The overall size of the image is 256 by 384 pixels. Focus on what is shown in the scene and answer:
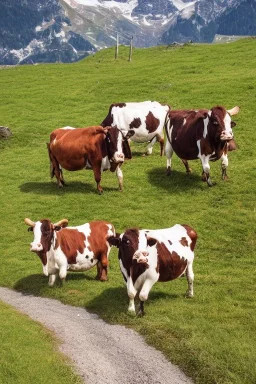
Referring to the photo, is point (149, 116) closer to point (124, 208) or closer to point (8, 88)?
point (124, 208)

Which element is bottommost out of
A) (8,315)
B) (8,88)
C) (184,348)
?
(8,88)

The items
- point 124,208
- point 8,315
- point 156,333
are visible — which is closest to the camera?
point 156,333

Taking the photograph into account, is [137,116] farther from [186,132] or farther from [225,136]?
[225,136]

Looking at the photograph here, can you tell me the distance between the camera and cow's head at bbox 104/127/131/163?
920 inches

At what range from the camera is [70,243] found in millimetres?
15922

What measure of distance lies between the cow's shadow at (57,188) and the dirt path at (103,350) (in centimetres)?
1119

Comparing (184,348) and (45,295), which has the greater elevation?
(184,348)

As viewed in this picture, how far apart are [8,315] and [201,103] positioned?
28451 millimetres

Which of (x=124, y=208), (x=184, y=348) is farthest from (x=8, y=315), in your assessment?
(x=124, y=208)

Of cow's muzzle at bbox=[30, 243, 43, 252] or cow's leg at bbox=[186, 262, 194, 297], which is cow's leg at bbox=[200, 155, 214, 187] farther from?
cow's muzzle at bbox=[30, 243, 43, 252]

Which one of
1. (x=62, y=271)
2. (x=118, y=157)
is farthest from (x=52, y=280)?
(x=118, y=157)

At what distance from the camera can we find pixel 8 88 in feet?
176

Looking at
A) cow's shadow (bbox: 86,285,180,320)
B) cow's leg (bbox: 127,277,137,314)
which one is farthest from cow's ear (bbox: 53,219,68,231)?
cow's leg (bbox: 127,277,137,314)

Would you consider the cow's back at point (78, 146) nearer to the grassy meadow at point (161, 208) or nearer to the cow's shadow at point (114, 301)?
the grassy meadow at point (161, 208)
